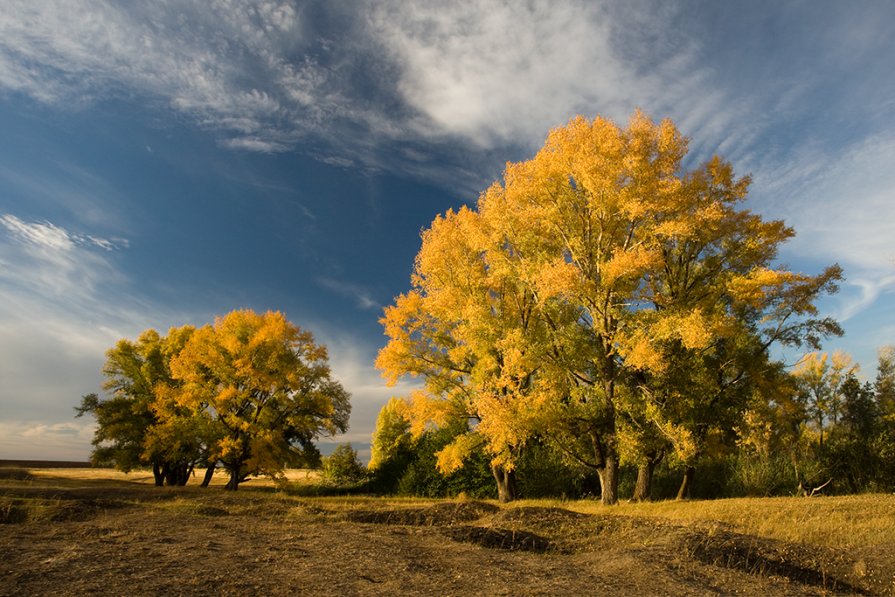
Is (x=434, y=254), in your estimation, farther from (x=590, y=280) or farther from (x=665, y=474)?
(x=665, y=474)

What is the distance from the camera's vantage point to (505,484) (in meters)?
24.0

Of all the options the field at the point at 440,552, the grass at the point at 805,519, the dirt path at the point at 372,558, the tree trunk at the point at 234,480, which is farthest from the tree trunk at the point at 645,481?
the tree trunk at the point at 234,480

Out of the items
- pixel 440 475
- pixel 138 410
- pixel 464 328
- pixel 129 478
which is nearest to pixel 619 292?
pixel 464 328

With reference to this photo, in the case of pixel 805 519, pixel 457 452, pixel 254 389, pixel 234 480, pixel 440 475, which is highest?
pixel 254 389

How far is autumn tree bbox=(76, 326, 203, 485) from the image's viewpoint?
115ft

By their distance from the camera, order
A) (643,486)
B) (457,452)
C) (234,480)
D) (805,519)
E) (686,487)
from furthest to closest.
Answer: (234,480), (686,487), (457,452), (643,486), (805,519)

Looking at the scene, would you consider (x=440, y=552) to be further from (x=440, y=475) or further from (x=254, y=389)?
(x=254, y=389)

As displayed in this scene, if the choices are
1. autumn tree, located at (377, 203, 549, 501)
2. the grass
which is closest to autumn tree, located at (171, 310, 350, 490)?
autumn tree, located at (377, 203, 549, 501)

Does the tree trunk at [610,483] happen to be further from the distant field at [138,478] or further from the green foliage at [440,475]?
the distant field at [138,478]

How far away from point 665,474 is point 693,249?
43.0ft

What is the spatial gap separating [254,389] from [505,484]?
17.7m

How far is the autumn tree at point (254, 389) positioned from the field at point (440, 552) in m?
17.0

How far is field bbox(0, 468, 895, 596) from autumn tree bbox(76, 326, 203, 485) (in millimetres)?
23517

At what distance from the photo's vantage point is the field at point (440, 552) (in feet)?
21.9
